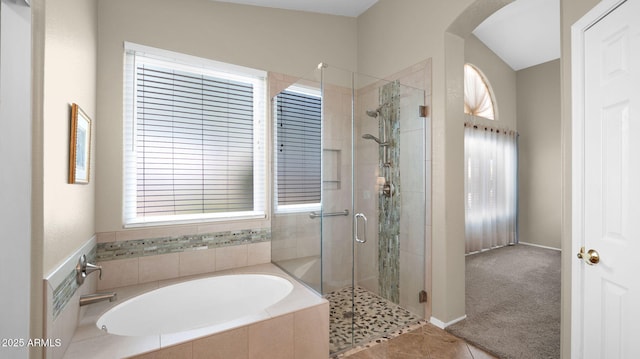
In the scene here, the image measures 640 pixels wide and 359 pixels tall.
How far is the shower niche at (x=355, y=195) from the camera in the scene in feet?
7.18

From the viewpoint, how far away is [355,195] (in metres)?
2.26

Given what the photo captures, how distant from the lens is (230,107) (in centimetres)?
260

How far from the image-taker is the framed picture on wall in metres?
1.47

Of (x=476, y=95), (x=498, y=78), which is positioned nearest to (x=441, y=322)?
(x=476, y=95)

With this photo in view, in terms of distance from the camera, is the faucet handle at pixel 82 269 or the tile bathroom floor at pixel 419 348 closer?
the faucet handle at pixel 82 269

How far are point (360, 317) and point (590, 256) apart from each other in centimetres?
159

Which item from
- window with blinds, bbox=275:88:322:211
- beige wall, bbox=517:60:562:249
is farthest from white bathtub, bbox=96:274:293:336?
beige wall, bbox=517:60:562:249

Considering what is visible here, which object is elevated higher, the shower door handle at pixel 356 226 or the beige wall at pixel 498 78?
the beige wall at pixel 498 78

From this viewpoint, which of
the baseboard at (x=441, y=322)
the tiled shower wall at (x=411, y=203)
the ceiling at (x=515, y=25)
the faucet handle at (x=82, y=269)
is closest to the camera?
the faucet handle at (x=82, y=269)

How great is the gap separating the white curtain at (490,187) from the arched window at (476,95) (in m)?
0.34

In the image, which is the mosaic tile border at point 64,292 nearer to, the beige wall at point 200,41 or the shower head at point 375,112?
the beige wall at point 200,41

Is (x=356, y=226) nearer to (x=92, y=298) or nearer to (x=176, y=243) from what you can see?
(x=176, y=243)

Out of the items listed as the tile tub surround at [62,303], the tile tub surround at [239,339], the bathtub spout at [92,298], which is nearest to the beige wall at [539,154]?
the tile tub surround at [239,339]

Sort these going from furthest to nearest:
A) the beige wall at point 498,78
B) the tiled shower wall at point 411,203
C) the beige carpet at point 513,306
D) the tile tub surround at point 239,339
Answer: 1. the beige wall at point 498,78
2. the tiled shower wall at point 411,203
3. the beige carpet at point 513,306
4. the tile tub surround at point 239,339
